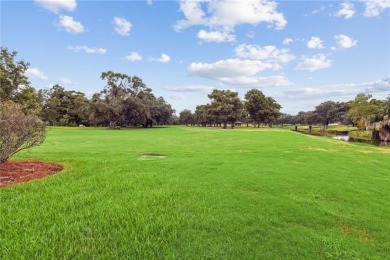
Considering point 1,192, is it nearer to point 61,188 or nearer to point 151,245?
point 61,188

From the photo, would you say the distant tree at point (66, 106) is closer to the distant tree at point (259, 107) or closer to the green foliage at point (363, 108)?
the distant tree at point (259, 107)

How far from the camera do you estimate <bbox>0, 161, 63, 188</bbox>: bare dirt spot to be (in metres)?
9.03

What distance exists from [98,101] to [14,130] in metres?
54.7

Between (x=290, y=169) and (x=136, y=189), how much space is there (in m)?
6.83

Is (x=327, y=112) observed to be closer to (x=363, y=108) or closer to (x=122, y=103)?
(x=363, y=108)

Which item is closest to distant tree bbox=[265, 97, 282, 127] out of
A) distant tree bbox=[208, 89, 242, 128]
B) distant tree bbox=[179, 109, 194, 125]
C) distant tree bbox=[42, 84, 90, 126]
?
distant tree bbox=[208, 89, 242, 128]

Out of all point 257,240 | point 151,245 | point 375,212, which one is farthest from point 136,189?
point 375,212

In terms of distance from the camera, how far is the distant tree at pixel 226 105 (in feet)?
242

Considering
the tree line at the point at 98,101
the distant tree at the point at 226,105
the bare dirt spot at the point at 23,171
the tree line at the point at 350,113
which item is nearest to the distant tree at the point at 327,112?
the tree line at the point at 350,113

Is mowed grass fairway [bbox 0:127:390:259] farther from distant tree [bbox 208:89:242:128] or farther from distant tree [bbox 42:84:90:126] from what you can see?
distant tree [bbox 42:84:90:126]

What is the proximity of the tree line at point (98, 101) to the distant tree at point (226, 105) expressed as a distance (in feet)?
41.4

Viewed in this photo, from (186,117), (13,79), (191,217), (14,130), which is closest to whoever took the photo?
(191,217)

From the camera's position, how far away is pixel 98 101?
62.5m

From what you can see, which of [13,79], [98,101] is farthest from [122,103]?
[13,79]
